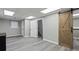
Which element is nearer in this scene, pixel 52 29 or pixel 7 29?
pixel 7 29

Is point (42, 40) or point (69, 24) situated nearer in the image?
point (42, 40)

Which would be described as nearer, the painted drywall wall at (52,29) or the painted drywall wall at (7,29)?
the painted drywall wall at (7,29)

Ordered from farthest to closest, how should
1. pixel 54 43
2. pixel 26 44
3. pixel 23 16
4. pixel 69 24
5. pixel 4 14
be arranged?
1. pixel 69 24
2. pixel 54 43
3. pixel 26 44
4. pixel 23 16
5. pixel 4 14

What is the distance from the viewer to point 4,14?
4.82ft

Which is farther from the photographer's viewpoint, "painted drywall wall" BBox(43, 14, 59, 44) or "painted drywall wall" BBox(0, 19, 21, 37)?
"painted drywall wall" BBox(43, 14, 59, 44)

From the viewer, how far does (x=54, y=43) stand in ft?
6.31
